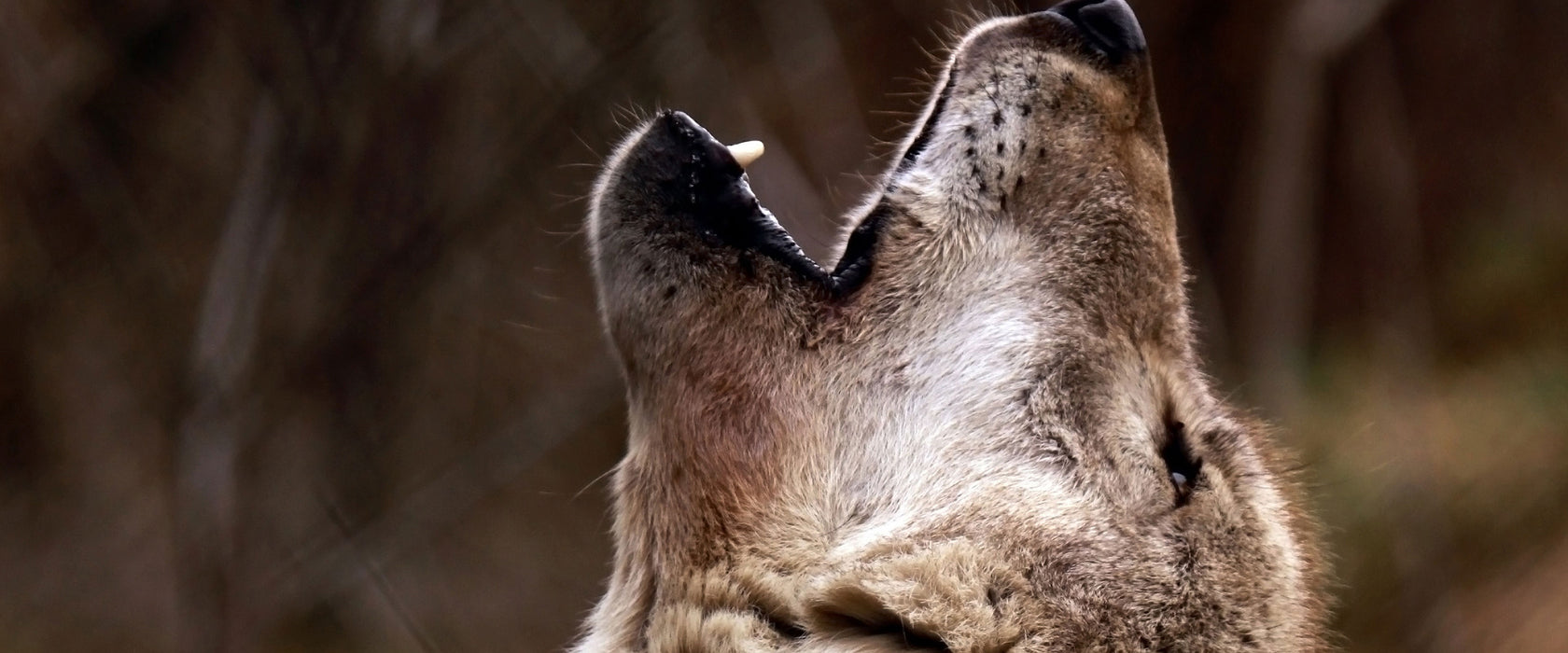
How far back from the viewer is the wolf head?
88.7 inches

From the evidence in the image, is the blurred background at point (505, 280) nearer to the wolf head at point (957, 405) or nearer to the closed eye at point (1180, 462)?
the wolf head at point (957, 405)

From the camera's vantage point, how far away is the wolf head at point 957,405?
225cm

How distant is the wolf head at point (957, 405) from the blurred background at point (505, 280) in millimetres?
3330

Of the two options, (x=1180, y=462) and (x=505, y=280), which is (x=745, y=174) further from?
(x=505, y=280)

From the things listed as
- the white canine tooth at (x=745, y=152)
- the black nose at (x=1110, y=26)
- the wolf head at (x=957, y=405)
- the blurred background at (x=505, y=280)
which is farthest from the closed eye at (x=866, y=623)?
the blurred background at (x=505, y=280)

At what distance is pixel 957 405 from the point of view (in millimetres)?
2471

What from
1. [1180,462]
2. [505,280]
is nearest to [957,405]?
[1180,462]

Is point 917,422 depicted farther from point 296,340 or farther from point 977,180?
point 296,340

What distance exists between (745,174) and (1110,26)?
0.72 metres

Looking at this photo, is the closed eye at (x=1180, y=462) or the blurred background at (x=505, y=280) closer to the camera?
the closed eye at (x=1180, y=462)

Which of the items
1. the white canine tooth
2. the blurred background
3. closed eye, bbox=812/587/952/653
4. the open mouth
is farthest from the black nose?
the blurred background

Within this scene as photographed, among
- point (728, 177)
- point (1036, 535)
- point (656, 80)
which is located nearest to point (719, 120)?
point (656, 80)

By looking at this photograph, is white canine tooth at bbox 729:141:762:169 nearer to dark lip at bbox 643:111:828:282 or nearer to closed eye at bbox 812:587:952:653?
dark lip at bbox 643:111:828:282

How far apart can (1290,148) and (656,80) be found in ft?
11.2
